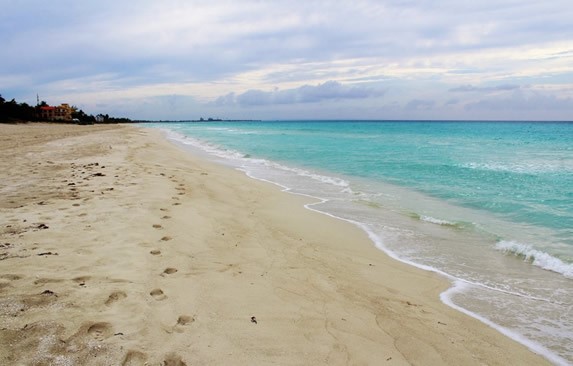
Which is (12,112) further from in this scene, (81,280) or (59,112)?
(81,280)

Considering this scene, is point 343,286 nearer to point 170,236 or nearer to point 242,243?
point 242,243

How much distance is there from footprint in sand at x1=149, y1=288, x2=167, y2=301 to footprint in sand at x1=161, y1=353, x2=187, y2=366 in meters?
1.04

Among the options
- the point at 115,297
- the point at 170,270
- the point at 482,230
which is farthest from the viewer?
the point at 482,230

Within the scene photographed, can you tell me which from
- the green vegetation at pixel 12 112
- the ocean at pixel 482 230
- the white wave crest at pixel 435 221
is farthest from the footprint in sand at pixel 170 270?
the green vegetation at pixel 12 112

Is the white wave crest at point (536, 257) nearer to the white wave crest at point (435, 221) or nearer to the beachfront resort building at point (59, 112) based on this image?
the white wave crest at point (435, 221)

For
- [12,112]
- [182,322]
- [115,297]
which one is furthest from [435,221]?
[12,112]

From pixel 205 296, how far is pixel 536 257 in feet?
18.9

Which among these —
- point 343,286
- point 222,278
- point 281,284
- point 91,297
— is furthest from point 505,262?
point 91,297

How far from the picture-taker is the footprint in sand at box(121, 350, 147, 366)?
2.96m

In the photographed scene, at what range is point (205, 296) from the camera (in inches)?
166

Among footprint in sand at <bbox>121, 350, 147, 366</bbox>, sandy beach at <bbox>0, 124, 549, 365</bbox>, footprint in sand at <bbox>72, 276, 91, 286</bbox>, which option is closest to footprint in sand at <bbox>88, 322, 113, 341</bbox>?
sandy beach at <bbox>0, 124, 549, 365</bbox>

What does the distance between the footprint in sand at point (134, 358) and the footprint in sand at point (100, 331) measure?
355 mm

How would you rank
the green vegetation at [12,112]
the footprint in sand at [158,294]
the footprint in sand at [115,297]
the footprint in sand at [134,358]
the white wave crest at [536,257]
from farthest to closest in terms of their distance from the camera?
the green vegetation at [12,112] → the white wave crest at [536,257] → the footprint in sand at [158,294] → the footprint in sand at [115,297] → the footprint in sand at [134,358]

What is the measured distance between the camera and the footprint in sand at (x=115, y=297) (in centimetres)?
385
